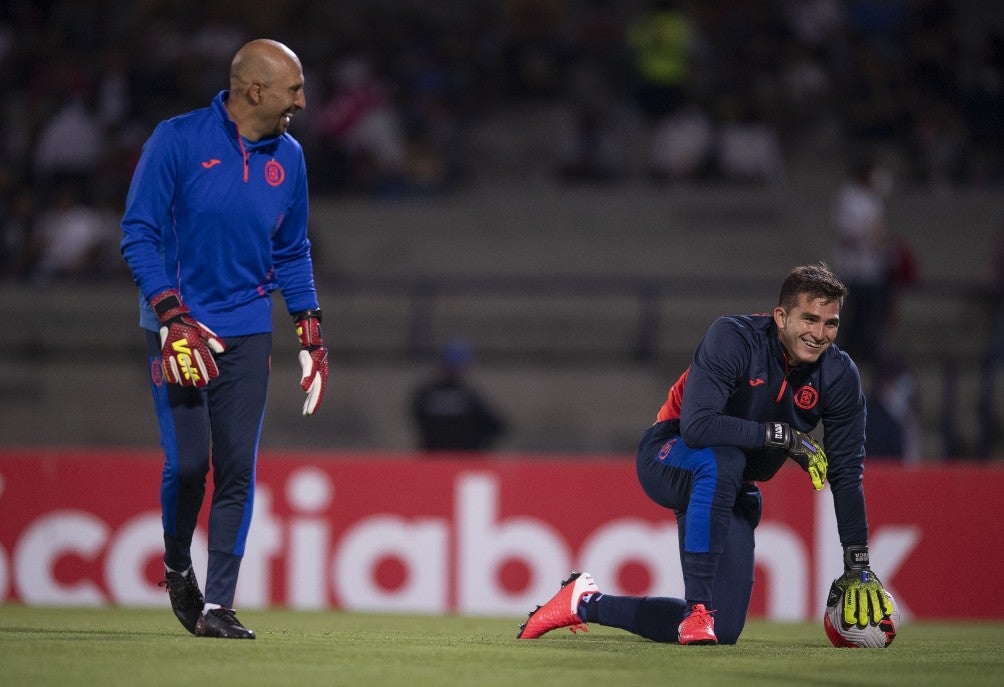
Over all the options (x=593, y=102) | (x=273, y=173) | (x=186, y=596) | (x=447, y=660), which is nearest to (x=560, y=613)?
(x=447, y=660)

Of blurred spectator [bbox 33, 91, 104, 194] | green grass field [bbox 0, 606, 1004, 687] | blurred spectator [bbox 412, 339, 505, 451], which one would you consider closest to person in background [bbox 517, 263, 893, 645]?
green grass field [bbox 0, 606, 1004, 687]

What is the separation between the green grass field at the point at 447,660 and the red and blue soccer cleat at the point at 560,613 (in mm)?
69

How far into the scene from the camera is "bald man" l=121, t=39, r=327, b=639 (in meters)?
5.89

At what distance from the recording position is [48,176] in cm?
1543

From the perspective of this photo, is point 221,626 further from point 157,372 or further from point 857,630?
point 857,630

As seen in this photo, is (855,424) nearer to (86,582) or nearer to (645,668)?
(645,668)

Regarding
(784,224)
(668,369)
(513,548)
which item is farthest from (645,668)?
(784,224)

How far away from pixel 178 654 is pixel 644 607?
82.0 inches

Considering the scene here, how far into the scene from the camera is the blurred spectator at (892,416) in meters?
11.6

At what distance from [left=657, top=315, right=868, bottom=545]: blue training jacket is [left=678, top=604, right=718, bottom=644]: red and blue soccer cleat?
0.69m

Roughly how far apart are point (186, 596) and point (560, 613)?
1612 millimetres

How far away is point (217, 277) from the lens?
600 centimetres

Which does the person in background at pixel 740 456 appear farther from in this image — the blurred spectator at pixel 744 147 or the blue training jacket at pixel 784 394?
the blurred spectator at pixel 744 147

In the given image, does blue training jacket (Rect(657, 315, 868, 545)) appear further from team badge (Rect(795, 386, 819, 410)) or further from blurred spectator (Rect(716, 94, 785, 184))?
blurred spectator (Rect(716, 94, 785, 184))
